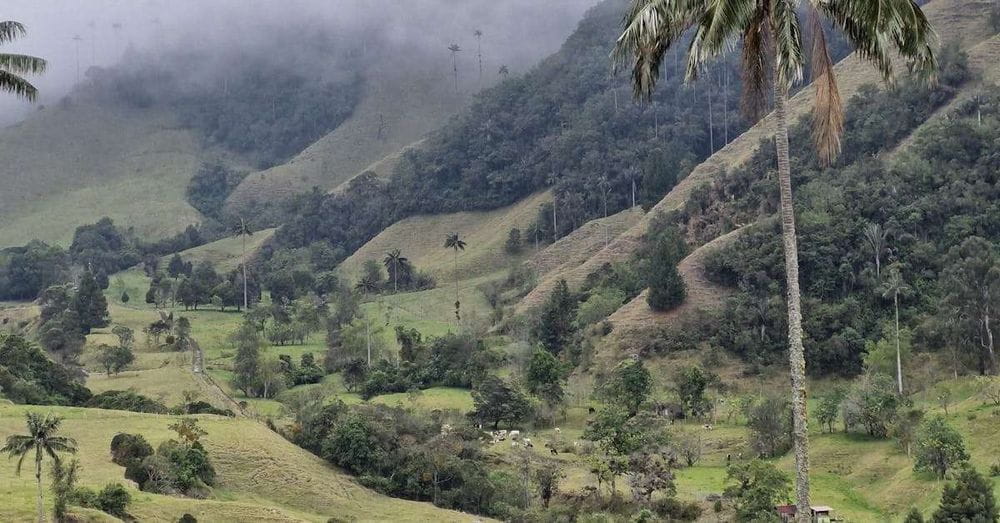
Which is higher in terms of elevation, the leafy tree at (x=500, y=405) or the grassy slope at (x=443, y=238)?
the grassy slope at (x=443, y=238)

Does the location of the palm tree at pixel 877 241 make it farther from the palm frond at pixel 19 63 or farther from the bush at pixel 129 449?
the palm frond at pixel 19 63

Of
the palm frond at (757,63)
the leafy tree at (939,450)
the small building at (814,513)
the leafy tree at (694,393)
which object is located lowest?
the small building at (814,513)

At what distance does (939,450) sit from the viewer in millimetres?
53531

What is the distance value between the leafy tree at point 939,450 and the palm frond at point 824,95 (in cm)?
3942

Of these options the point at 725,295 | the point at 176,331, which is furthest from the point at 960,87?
the point at 176,331

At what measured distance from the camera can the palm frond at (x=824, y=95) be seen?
1720cm

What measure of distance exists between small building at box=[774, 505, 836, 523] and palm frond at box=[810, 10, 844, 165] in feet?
124

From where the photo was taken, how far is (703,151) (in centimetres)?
16575

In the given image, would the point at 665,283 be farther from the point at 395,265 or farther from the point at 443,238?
the point at 443,238

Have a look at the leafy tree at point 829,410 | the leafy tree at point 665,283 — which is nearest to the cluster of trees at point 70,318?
the leafy tree at point 665,283

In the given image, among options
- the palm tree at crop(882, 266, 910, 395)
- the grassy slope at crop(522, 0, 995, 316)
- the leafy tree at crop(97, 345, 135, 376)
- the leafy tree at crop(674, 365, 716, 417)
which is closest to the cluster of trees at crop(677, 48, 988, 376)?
the palm tree at crop(882, 266, 910, 395)

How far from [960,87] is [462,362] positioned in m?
58.6

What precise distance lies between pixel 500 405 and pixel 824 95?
223ft

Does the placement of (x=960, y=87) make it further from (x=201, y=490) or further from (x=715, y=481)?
(x=201, y=490)
